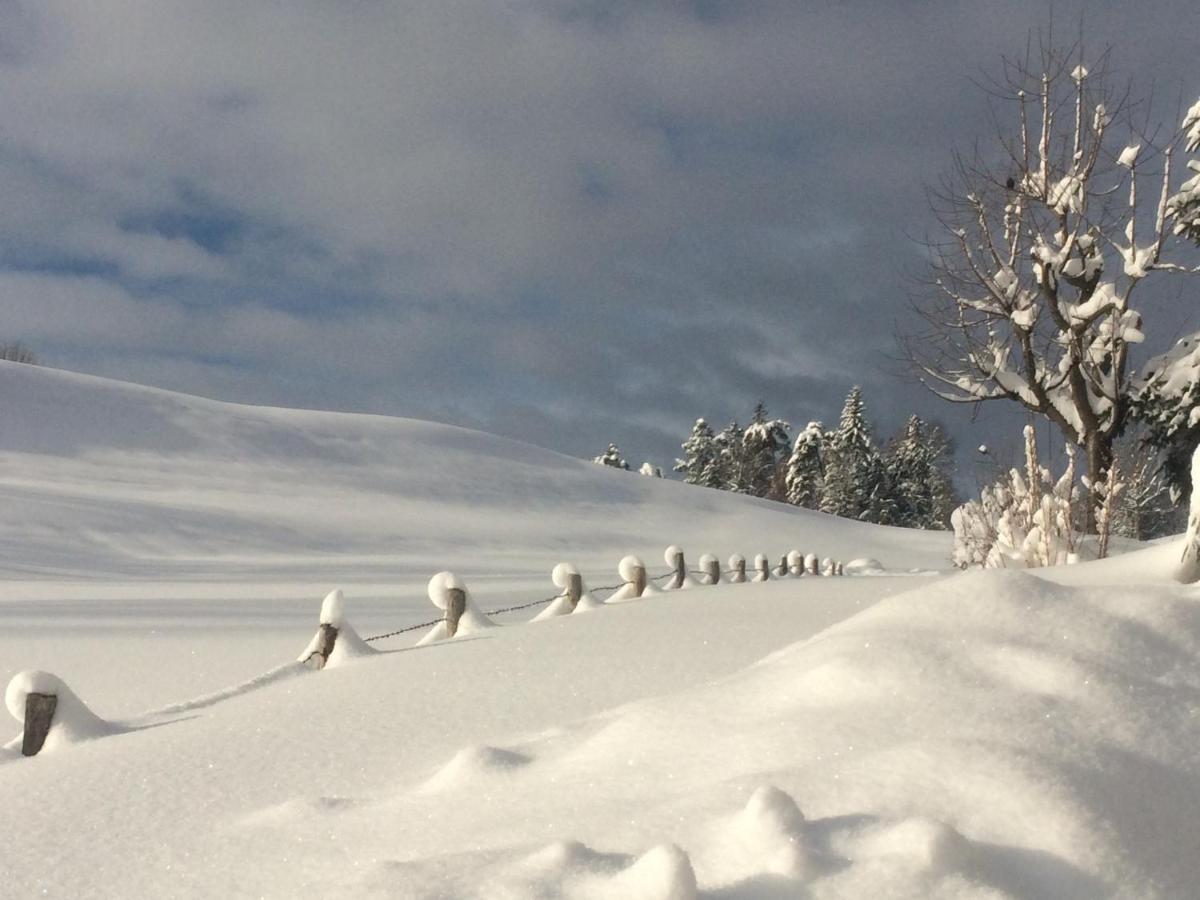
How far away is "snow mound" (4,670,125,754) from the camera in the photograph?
413 centimetres

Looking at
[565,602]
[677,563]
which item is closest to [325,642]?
[565,602]

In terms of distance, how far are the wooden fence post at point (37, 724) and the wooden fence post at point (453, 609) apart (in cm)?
259

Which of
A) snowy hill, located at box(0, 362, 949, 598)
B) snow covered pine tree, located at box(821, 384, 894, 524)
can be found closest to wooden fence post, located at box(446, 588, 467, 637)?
snowy hill, located at box(0, 362, 949, 598)

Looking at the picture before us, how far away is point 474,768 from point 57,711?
2.78 m

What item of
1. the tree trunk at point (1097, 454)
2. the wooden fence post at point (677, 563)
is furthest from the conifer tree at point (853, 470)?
the wooden fence post at point (677, 563)

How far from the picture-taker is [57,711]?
4234mm

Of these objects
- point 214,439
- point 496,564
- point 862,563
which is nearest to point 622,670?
point 496,564

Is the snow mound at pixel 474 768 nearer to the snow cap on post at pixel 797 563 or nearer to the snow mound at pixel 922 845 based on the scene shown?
the snow mound at pixel 922 845

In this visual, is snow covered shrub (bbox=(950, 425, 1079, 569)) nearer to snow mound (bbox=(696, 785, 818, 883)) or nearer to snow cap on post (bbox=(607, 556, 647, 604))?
snow cap on post (bbox=(607, 556, 647, 604))

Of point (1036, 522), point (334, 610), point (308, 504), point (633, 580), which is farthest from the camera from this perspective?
point (308, 504)

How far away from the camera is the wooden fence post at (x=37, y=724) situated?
416 cm

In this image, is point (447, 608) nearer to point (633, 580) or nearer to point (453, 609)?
point (453, 609)

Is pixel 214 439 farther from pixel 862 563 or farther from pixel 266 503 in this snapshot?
pixel 862 563

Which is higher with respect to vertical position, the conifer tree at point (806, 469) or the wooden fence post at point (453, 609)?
the conifer tree at point (806, 469)
